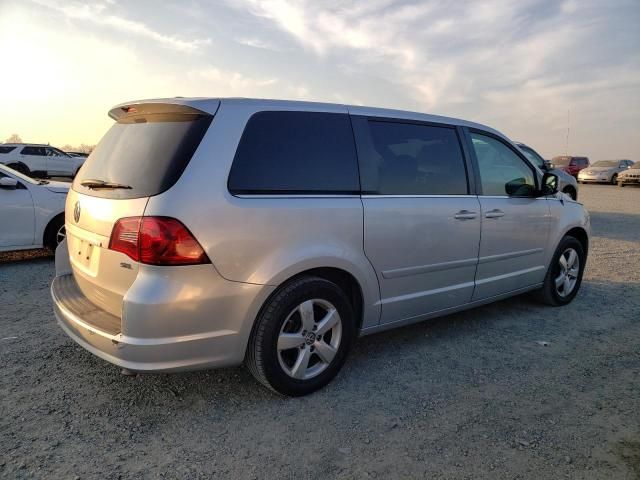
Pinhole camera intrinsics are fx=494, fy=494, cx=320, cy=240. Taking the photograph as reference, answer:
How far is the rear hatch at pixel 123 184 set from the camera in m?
2.61

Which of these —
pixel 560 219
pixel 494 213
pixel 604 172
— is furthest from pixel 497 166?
pixel 604 172

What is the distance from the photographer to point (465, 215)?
12.6 feet

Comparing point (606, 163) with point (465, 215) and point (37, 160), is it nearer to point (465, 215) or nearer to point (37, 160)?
point (465, 215)

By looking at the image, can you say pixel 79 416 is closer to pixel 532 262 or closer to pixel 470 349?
pixel 470 349

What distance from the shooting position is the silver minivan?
8.36 feet

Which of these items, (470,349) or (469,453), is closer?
(469,453)

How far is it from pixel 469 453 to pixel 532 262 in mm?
2586

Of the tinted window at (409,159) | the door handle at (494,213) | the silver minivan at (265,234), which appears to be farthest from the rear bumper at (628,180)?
the tinted window at (409,159)

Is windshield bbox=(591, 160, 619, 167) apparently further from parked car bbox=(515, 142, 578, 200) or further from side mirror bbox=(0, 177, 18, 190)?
side mirror bbox=(0, 177, 18, 190)

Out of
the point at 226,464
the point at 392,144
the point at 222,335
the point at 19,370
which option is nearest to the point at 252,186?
the point at 222,335

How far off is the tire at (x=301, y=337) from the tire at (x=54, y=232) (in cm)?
480

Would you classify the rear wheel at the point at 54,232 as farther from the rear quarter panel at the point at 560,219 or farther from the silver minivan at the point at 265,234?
the rear quarter panel at the point at 560,219

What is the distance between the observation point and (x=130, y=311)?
8.18 ft

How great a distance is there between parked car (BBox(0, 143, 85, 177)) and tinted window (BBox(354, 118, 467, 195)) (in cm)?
2001
